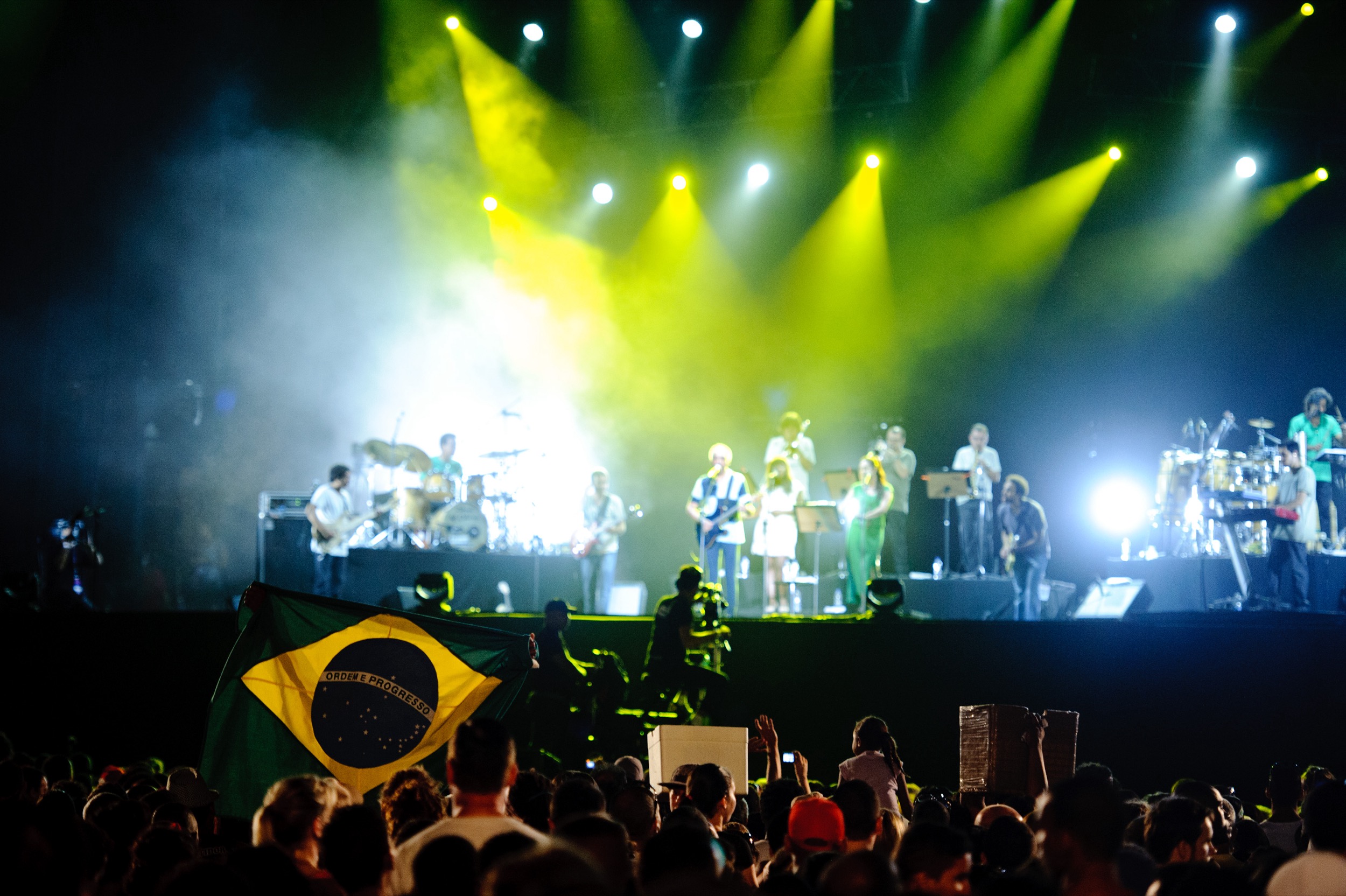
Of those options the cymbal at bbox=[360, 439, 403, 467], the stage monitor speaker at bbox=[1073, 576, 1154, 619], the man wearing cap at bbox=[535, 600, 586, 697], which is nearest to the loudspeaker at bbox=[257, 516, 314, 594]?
the cymbal at bbox=[360, 439, 403, 467]

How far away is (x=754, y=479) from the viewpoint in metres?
18.5

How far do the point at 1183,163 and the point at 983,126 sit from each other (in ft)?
9.50

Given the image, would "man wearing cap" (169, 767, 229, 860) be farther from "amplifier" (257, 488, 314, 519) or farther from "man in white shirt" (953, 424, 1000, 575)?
"man in white shirt" (953, 424, 1000, 575)

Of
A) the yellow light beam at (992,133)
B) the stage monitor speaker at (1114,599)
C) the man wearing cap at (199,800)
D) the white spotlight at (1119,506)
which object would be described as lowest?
the man wearing cap at (199,800)

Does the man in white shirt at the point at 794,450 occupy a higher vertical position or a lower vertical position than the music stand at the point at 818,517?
higher

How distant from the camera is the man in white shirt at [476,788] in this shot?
3.33 m

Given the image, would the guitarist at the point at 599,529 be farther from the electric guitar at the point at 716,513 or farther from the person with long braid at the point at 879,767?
the person with long braid at the point at 879,767

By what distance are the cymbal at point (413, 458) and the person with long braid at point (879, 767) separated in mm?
9350

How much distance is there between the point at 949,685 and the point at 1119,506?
699 cm

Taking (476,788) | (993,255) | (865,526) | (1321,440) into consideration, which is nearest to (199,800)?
(476,788)

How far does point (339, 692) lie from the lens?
5.82 m

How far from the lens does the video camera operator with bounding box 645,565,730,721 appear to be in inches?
383

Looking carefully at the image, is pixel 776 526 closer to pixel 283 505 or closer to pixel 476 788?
pixel 283 505

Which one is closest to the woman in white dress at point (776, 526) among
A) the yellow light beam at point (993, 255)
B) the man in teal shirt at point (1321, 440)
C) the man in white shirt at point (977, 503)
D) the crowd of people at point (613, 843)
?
the man in white shirt at point (977, 503)
